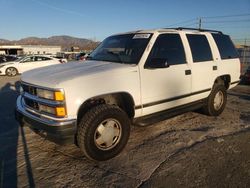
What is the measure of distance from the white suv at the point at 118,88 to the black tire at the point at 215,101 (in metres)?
0.13

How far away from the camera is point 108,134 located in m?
3.80

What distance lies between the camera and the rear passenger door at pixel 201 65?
5078mm

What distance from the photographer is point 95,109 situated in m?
3.60

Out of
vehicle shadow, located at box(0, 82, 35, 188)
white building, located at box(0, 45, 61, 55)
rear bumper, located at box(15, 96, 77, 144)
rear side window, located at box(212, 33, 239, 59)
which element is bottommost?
vehicle shadow, located at box(0, 82, 35, 188)

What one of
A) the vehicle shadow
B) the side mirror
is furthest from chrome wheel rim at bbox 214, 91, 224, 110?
the vehicle shadow

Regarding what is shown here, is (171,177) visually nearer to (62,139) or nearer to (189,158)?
(189,158)

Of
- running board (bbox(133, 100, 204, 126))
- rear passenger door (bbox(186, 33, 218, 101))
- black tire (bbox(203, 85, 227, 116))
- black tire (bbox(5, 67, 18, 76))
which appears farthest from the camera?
black tire (bbox(5, 67, 18, 76))

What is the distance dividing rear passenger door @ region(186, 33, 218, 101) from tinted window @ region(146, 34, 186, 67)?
13.8 inches

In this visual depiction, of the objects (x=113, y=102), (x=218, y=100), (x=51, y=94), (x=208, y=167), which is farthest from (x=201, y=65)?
(x=51, y=94)

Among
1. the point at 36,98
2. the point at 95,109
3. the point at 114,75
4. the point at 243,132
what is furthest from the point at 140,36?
the point at 243,132

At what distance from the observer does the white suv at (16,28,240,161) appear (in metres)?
3.37

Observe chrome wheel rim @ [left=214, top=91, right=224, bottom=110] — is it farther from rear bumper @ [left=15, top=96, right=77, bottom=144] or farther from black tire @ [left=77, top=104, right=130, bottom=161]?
rear bumper @ [left=15, top=96, right=77, bottom=144]

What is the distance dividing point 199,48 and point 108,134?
2.85m

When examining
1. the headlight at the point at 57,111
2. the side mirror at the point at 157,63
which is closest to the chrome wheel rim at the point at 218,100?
the side mirror at the point at 157,63
